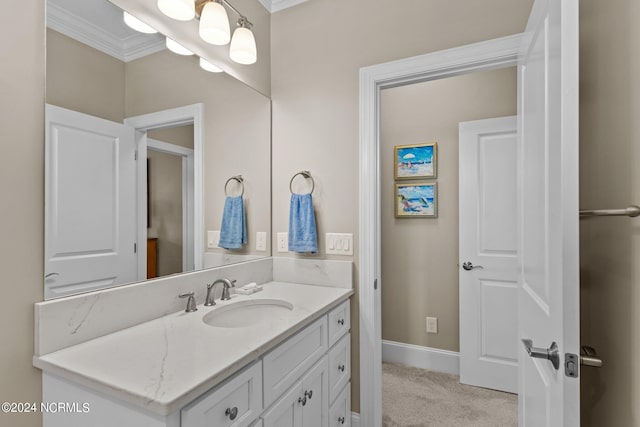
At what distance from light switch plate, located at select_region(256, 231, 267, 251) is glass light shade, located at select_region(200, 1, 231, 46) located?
1.08 meters

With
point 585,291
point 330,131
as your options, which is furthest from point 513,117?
point 585,291

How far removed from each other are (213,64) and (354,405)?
2.03 meters

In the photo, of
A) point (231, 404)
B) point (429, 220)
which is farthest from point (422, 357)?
point (231, 404)

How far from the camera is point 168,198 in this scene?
1.48 metres

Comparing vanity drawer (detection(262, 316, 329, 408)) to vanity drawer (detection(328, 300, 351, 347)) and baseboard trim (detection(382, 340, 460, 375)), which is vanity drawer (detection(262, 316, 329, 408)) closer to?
A: vanity drawer (detection(328, 300, 351, 347))

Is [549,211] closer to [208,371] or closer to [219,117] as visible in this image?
[208,371]

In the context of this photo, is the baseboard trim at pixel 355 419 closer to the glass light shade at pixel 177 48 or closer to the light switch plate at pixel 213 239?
the light switch plate at pixel 213 239

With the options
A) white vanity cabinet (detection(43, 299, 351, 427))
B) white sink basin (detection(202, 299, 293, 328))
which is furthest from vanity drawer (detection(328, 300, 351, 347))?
white sink basin (detection(202, 299, 293, 328))

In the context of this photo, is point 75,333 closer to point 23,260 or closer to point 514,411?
point 23,260

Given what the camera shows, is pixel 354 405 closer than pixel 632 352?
No

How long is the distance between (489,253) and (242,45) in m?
2.13

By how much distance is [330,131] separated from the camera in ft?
6.23

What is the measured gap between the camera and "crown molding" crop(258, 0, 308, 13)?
203cm

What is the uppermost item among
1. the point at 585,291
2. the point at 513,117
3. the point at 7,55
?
the point at 513,117
